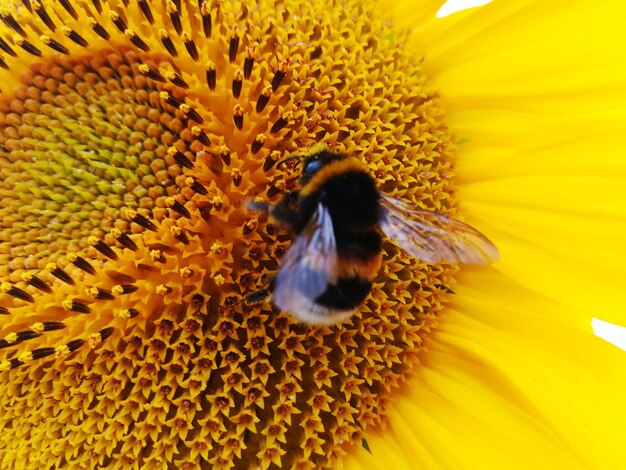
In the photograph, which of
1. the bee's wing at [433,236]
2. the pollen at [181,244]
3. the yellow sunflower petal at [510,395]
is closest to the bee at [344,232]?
the bee's wing at [433,236]

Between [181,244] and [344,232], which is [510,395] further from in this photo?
[181,244]

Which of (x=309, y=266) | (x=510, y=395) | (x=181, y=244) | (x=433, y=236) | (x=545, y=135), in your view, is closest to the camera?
(x=309, y=266)

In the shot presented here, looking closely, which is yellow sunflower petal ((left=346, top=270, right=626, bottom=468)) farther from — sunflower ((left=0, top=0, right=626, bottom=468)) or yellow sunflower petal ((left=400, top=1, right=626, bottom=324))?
yellow sunflower petal ((left=400, top=1, right=626, bottom=324))

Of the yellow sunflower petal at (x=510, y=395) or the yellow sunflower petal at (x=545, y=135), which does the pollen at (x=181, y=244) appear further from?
the yellow sunflower petal at (x=545, y=135)

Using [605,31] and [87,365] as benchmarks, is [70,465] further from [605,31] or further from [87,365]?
[605,31]

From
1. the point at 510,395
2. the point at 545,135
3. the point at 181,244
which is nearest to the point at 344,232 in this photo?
the point at 181,244

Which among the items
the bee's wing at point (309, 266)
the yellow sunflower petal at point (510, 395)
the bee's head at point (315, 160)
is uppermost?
the bee's head at point (315, 160)

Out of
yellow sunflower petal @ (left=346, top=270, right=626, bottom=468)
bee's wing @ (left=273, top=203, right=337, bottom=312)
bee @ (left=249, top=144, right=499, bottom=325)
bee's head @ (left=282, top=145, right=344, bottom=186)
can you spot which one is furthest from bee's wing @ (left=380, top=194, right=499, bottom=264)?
yellow sunflower petal @ (left=346, top=270, right=626, bottom=468)
